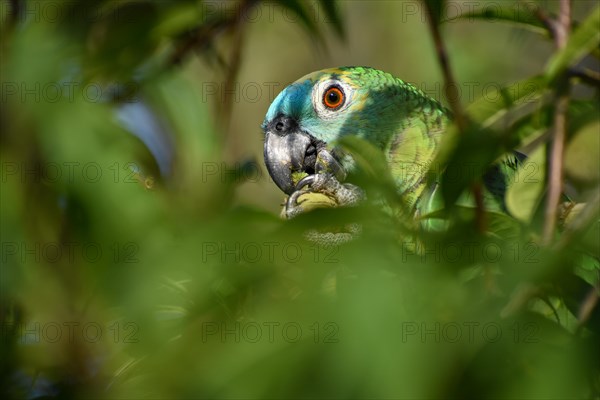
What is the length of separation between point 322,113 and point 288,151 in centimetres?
16

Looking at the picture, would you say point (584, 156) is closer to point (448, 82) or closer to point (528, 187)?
point (528, 187)

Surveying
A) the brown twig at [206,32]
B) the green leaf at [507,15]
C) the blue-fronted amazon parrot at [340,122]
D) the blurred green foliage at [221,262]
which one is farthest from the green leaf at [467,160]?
the blue-fronted amazon parrot at [340,122]

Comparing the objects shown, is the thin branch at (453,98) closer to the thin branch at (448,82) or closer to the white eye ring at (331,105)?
the thin branch at (448,82)

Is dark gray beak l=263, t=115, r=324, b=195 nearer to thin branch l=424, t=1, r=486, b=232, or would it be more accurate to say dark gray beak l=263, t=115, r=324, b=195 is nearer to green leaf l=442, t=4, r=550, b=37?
green leaf l=442, t=4, r=550, b=37

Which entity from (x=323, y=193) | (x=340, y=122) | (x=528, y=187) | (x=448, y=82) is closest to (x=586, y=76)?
(x=528, y=187)

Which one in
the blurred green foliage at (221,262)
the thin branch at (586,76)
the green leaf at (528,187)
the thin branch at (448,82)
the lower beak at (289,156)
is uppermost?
the thin branch at (448,82)

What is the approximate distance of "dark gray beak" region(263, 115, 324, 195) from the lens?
248cm

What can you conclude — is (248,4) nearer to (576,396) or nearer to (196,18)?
(196,18)

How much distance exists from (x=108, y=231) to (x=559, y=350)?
0.49 m

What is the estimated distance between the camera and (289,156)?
2.50 meters

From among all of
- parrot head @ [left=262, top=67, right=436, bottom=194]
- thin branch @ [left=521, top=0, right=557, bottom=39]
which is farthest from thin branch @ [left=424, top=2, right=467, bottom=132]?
parrot head @ [left=262, top=67, right=436, bottom=194]

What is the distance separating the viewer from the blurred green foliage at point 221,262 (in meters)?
0.71

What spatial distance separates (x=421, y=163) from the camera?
7.16 ft

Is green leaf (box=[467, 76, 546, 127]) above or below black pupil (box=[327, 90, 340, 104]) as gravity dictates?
above
